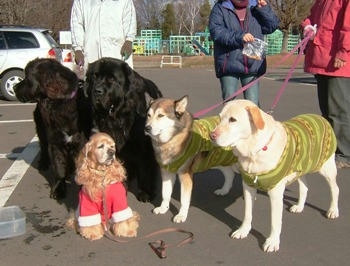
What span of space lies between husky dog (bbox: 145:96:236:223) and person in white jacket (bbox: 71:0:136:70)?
1.45m

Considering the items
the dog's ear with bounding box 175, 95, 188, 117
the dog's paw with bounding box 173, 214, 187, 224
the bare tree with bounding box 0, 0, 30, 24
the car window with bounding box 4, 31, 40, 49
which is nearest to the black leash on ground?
the dog's paw with bounding box 173, 214, 187, 224

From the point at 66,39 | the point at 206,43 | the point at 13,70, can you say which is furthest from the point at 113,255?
the point at 206,43

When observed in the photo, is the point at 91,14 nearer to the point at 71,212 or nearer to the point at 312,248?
the point at 71,212

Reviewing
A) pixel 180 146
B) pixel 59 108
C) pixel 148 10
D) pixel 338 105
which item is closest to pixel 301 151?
pixel 180 146

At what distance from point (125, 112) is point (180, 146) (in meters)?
0.72

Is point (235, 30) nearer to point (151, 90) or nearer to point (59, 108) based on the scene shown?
point (151, 90)

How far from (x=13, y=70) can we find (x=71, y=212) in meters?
8.97

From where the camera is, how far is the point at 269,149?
325 cm

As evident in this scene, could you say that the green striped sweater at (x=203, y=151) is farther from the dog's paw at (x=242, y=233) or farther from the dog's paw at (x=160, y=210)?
the dog's paw at (x=242, y=233)

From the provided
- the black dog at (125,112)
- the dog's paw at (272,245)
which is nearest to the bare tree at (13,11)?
the black dog at (125,112)

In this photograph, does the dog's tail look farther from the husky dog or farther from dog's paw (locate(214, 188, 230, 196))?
dog's paw (locate(214, 188, 230, 196))

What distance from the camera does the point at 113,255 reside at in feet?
11.3

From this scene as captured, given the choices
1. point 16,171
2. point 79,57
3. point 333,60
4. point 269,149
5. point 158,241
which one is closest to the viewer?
point 269,149

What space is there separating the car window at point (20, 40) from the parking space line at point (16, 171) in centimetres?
595
